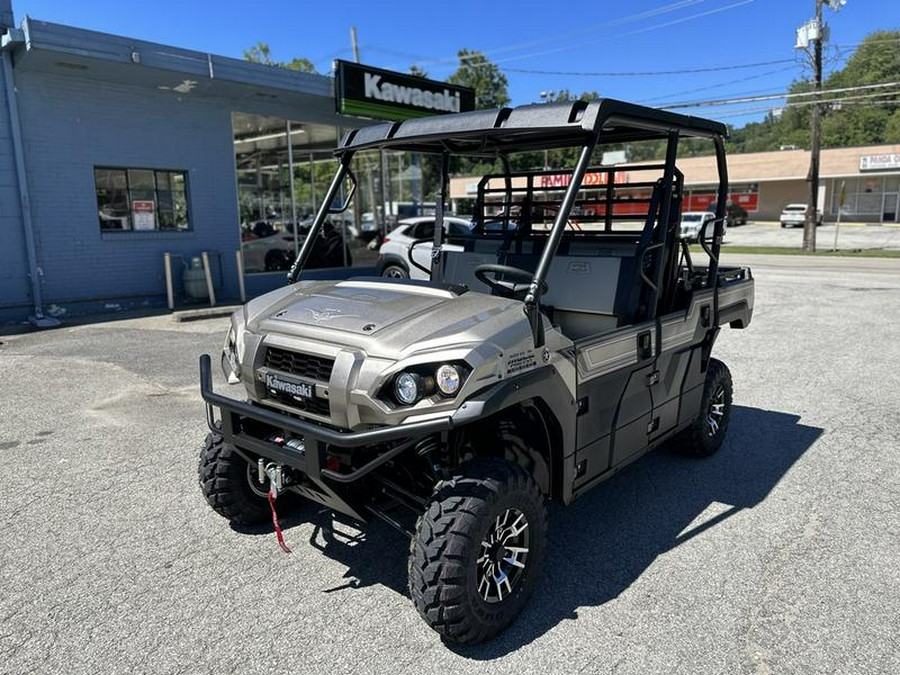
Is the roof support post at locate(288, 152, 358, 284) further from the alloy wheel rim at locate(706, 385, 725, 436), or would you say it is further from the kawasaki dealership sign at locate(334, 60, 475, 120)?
the kawasaki dealership sign at locate(334, 60, 475, 120)

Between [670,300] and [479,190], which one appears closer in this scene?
[670,300]

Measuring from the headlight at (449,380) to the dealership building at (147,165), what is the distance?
9.82 m

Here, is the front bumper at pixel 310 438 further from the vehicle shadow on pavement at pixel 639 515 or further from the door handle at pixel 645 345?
the door handle at pixel 645 345

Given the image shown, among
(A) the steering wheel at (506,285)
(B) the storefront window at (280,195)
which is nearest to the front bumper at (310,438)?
(A) the steering wheel at (506,285)

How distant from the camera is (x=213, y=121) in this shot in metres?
12.6

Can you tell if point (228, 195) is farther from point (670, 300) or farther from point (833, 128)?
point (833, 128)

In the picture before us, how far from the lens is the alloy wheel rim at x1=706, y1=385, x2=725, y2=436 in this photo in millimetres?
4766

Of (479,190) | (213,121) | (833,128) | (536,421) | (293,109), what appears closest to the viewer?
(536,421)

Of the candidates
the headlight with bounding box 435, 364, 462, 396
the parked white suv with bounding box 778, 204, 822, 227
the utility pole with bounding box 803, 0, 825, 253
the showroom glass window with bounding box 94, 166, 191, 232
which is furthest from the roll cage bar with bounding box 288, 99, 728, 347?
the parked white suv with bounding box 778, 204, 822, 227

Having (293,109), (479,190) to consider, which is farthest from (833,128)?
(479,190)

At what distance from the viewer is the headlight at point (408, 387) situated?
102 inches

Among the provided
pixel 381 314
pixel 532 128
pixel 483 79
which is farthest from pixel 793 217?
pixel 381 314

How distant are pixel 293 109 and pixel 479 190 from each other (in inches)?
399

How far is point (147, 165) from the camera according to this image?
11758mm
